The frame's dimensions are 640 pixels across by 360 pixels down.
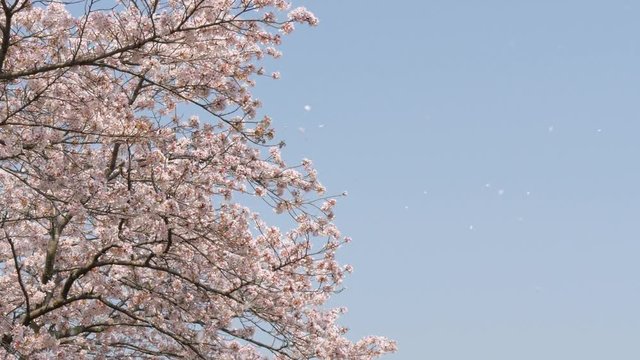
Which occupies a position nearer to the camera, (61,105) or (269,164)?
(61,105)

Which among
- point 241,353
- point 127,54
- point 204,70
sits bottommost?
point 241,353

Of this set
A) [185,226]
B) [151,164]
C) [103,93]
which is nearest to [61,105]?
[103,93]

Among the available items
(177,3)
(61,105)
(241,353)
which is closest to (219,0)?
(177,3)

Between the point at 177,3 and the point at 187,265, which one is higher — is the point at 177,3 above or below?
above

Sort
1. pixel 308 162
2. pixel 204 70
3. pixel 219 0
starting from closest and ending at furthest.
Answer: pixel 219 0 → pixel 204 70 → pixel 308 162

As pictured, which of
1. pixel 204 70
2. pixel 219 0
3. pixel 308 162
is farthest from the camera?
pixel 308 162

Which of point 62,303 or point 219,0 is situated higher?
point 219,0

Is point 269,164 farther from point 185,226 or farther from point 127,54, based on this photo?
point 127,54

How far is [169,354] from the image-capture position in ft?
37.0

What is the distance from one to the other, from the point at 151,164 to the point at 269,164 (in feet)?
6.35

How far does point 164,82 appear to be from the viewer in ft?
36.6

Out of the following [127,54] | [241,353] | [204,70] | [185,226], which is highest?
[204,70]

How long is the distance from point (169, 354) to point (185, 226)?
270cm

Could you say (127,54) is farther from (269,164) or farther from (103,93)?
(269,164)
